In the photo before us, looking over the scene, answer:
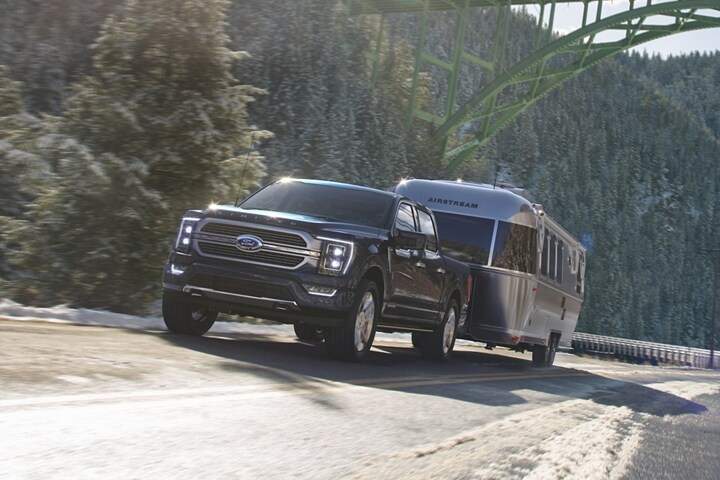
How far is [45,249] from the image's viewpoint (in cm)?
1327

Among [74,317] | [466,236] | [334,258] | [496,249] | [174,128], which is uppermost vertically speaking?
Answer: [174,128]

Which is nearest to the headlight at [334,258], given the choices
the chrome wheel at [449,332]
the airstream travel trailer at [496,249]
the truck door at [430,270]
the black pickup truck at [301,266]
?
the black pickup truck at [301,266]

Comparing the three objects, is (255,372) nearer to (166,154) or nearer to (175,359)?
(175,359)

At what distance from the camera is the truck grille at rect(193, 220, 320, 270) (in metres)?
9.10

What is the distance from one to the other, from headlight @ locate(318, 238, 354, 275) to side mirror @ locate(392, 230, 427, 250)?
1140 millimetres

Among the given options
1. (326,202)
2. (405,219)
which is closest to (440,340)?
(405,219)

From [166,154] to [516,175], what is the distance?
284 ft

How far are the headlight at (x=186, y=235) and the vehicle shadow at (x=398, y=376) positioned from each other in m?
0.89

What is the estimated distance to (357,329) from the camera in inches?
375

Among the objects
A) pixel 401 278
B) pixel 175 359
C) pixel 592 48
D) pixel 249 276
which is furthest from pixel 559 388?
pixel 592 48

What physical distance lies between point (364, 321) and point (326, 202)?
5.10 feet

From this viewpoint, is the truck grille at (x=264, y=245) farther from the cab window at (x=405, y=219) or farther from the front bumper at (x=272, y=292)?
the cab window at (x=405, y=219)

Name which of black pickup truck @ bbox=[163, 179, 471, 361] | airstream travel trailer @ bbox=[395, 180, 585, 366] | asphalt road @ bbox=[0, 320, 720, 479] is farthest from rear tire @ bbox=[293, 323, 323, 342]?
asphalt road @ bbox=[0, 320, 720, 479]

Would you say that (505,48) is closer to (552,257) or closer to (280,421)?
(552,257)
